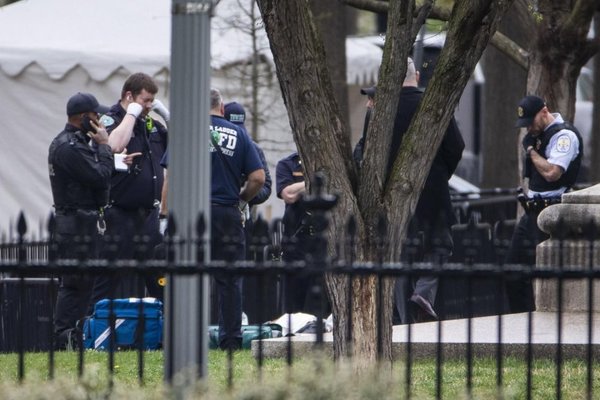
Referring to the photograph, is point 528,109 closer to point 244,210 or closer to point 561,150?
point 561,150

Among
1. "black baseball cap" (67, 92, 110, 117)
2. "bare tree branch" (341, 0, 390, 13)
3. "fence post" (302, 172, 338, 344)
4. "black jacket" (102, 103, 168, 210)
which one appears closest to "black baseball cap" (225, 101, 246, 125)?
"black jacket" (102, 103, 168, 210)

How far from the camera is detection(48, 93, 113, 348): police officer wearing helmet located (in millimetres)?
9375

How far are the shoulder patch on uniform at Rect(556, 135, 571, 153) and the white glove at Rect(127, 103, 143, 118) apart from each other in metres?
3.30

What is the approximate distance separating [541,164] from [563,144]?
244mm

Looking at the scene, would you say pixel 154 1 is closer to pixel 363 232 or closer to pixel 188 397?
pixel 363 232

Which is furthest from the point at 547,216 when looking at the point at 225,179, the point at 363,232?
the point at 363,232

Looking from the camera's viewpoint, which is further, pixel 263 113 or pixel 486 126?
pixel 486 126

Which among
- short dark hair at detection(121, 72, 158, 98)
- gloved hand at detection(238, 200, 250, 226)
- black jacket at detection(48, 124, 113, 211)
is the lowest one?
gloved hand at detection(238, 200, 250, 226)

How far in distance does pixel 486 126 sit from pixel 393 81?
1261 cm

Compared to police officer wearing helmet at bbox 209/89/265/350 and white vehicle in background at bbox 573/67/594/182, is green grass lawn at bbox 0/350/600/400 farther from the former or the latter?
white vehicle in background at bbox 573/67/594/182

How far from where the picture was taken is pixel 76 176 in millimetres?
9523

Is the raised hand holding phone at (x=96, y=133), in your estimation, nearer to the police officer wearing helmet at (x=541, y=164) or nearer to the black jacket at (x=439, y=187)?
the black jacket at (x=439, y=187)

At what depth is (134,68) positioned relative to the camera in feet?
47.0

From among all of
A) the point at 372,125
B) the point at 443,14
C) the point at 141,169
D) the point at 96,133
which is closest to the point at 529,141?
the point at 443,14
